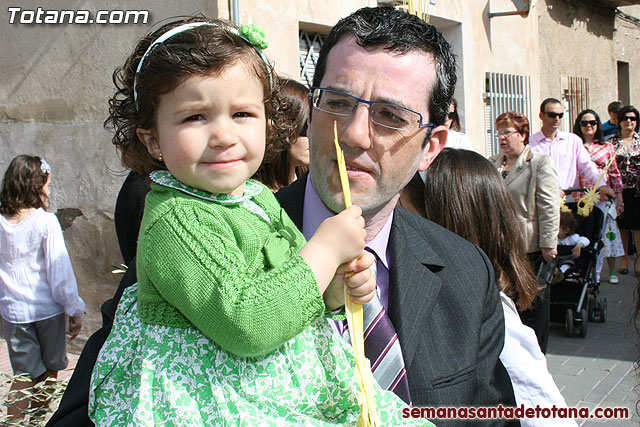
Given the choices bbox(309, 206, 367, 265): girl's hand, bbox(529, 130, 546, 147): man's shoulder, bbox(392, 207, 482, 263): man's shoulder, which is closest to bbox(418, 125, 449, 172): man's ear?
bbox(392, 207, 482, 263): man's shoulder

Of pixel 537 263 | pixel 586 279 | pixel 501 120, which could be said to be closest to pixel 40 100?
pixel 501 120

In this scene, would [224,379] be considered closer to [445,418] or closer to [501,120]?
[445,418]

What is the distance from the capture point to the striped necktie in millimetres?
1940

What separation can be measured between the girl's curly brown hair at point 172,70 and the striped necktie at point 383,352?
2.21 feet

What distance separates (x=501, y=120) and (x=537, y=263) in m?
1.58

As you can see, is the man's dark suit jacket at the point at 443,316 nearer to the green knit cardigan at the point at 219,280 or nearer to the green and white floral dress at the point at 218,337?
the green and white floral dress at the point at 218,337

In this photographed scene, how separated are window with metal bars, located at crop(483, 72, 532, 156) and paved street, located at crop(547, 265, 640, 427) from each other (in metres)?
3.72

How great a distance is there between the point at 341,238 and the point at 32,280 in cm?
408

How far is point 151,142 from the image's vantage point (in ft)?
6.13

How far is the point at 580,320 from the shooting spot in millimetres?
7262

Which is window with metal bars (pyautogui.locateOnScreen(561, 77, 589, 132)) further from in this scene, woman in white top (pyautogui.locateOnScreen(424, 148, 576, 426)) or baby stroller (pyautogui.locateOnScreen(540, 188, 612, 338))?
woman in white top (pyautogui.locateOnScreen(424, 148, 576, 426))

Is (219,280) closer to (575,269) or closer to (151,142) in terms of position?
(151,142)

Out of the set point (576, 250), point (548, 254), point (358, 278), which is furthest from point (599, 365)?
point (358, 278)

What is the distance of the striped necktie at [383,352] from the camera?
1940 mm
